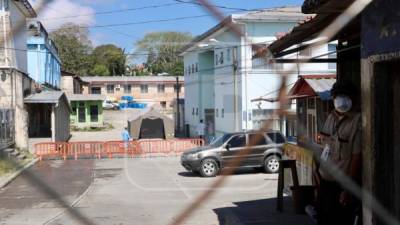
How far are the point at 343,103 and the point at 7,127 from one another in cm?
2246

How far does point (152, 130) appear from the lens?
41.4 metres

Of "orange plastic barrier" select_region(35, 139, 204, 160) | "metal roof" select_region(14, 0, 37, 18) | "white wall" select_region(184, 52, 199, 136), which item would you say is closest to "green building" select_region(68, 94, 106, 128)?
"white wall" select_region(184, 52, 199, 136)

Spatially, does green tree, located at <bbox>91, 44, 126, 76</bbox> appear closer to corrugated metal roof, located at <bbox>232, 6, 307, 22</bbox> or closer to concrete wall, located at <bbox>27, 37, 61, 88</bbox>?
concrete wall, located at <bbox>27, 37, 61, 88</bbox>

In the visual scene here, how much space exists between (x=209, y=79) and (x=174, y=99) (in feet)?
63.5

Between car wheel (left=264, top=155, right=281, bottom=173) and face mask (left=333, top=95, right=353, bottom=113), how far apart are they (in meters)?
16.8

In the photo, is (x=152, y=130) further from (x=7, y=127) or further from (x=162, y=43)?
(x=162, y=43)

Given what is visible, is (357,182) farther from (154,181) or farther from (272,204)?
(154,181)

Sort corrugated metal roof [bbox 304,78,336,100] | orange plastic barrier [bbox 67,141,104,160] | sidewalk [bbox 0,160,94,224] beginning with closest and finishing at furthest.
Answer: corrugated metal roof [bbox 304,78,336,100] → sidewalk [bbox 0,160,94,224] → orange plastic barrier [bbox 67,141,104,160]

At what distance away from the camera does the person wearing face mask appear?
16.0 ft

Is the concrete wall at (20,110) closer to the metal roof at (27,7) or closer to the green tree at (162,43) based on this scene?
the green tree at (162,43)

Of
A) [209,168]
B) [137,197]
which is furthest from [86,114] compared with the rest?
[137,197]

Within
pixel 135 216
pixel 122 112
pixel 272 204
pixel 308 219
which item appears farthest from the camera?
pixel 122 112

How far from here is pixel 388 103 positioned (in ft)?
15.7

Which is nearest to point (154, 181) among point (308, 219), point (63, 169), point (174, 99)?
point (63, 169)
